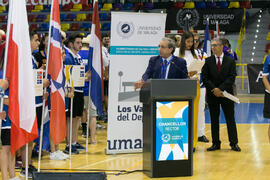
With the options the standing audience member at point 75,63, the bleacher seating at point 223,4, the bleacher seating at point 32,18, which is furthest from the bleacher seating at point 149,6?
the standing audience member at point 75,63

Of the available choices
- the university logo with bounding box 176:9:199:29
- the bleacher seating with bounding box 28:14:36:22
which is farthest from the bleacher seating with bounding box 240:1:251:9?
the bleacher seating with bounding box 28:14:36:22

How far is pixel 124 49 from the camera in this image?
7180 millimetres

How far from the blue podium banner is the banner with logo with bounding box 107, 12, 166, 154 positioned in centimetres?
169

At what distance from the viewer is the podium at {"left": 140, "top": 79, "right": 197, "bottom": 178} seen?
5.47 meters

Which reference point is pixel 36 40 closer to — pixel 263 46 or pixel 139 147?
pixel 139 147

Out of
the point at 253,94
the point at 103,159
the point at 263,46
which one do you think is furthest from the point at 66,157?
the point at 263,46

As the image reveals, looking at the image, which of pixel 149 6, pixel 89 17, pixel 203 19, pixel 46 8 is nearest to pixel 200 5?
pixel 203 19

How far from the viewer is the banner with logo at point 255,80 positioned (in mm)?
17375

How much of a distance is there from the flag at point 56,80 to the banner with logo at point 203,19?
1568 centimetres

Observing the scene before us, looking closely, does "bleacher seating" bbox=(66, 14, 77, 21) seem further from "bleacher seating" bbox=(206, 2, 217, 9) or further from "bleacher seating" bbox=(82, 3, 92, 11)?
"bleacher seating" bbox=(206, 2, 217, 9)

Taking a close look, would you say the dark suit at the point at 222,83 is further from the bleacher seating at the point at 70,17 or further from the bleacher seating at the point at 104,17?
the bleacher seating at the point at 70,17

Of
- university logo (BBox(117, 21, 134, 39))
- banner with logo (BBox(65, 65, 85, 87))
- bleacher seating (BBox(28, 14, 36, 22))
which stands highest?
bleacher seating (BBox(28, 14, 36, 22))

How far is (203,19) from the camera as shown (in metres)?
21.0

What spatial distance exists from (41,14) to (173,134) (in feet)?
63.9
